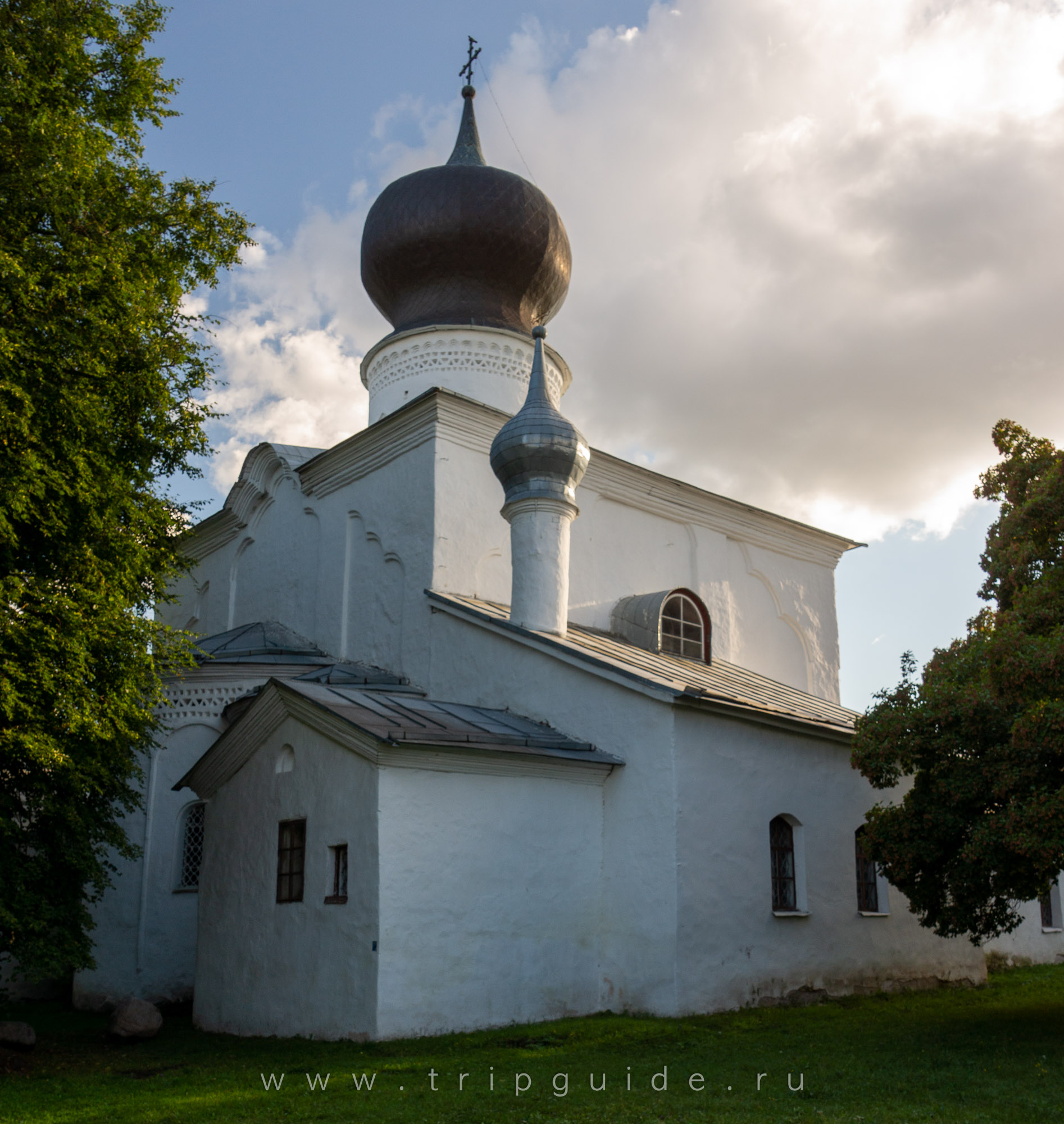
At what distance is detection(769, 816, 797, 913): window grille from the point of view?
1029 centimetres

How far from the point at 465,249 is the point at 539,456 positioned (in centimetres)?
549

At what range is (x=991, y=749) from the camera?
8.20 metres

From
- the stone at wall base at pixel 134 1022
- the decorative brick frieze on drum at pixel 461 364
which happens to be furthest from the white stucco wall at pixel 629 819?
the decorative brick frieze on drum at pixel 461 364

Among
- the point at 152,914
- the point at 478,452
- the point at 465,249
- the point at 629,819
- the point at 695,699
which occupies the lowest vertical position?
the point at 152,914

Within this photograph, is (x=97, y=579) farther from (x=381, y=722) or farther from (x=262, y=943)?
(x=262, y=943)

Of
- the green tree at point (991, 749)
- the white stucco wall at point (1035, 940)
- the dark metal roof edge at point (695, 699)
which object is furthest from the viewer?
the white stucco wall at point (1035, 940)

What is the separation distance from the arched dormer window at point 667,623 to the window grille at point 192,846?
583 centimetres

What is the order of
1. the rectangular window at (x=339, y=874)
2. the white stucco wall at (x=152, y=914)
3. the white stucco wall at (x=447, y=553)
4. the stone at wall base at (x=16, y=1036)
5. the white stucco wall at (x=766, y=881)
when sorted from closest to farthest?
the stone at wall base at (x=16, y=1036) → the rectangular window at (x=339, y=874) → the white stucco wall at (x=766, y=881) → the white stucco wall at (x=152, y=914) → the white stucco wall at (x=447, y=553)

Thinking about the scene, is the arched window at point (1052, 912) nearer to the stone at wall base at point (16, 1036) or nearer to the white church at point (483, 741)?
the white church at point (483, 741)

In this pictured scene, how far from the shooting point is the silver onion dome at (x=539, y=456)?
1208 cm

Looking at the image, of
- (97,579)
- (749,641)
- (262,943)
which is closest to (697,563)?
(749,641)

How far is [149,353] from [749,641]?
35.4ft

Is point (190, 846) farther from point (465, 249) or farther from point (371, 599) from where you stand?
point (465, 249)

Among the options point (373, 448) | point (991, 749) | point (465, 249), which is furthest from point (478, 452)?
point (991, 749)
